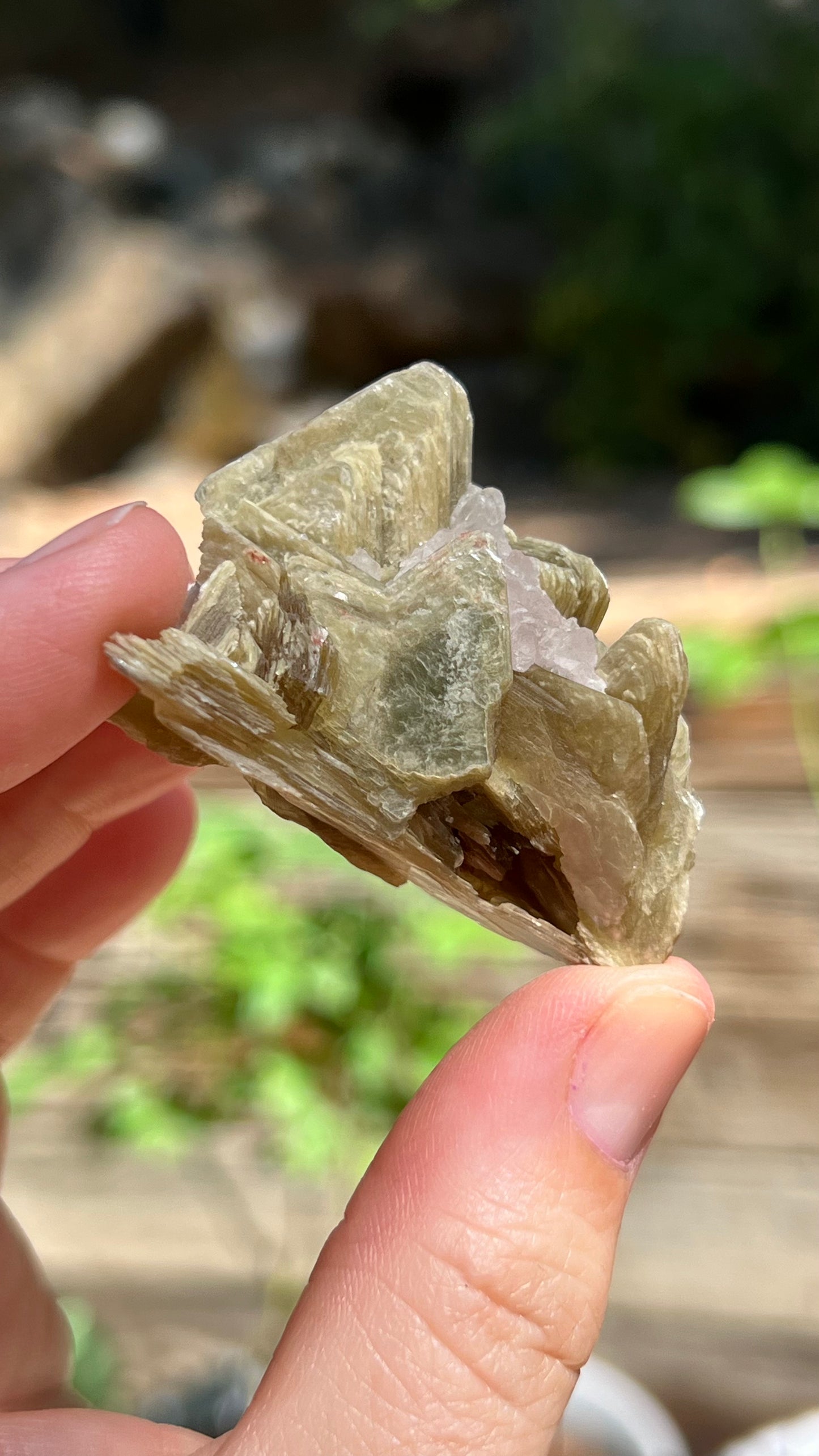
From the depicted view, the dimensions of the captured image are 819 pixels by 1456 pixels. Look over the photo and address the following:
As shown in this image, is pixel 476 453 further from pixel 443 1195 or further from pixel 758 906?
pixel 443 1195

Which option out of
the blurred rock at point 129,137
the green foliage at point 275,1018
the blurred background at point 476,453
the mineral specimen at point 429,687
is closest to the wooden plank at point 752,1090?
the blurred background at point 476,453

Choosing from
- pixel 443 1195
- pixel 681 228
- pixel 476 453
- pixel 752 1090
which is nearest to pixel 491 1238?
pixel 443 1195

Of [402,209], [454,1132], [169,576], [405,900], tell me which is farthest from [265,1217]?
[402,209]

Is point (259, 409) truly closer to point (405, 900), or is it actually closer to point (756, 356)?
point (756, 356)

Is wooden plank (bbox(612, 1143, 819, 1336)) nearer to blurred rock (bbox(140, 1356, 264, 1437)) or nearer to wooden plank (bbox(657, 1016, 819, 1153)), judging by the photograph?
wooden plank (bbox(657, 1016, 819, 1153))

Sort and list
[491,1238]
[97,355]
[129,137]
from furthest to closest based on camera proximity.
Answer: [129,137]
[97,355]
[491,1238]

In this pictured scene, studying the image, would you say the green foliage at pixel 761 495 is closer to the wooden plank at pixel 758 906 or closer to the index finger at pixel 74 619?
the wooden plank at pixel 758 906

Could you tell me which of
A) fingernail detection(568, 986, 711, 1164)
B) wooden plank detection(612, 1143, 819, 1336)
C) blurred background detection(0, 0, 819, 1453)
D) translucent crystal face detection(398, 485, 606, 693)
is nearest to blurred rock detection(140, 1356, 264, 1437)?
blurred background detection(0, 0, 819, 1453)
